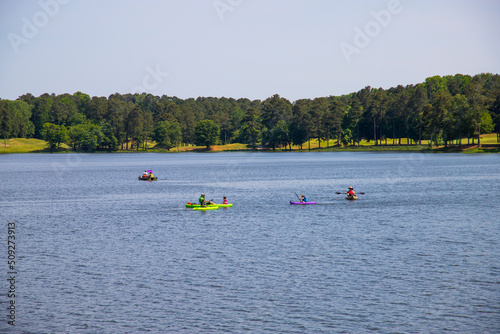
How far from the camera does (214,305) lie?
29.0 metres

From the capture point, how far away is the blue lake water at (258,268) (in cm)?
2689

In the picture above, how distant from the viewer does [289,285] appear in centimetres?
3241

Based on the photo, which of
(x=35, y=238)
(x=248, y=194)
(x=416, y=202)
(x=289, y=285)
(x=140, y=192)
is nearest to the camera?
(x=289, y=285)

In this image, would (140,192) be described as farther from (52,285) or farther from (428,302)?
(428,302)

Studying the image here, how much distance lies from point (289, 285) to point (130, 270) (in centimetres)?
1180

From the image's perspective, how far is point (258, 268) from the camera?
120ft

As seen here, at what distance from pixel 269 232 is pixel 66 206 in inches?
1434

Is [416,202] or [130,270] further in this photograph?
[416,202]

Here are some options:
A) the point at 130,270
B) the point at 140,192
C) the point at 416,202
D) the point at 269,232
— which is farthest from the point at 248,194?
the point at 130,270

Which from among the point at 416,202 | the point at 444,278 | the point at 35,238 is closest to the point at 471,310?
the point at 444,278

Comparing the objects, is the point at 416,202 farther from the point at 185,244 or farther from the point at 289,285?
the point at 289,285

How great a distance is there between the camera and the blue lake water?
1059 inches

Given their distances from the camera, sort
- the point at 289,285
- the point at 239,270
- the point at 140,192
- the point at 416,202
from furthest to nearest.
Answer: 1. the point at 140,192
2. the point at 416,202
3. the point at 239,270
4. the point at 289,285

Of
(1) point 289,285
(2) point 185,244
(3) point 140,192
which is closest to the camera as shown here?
(1) point 289,285
